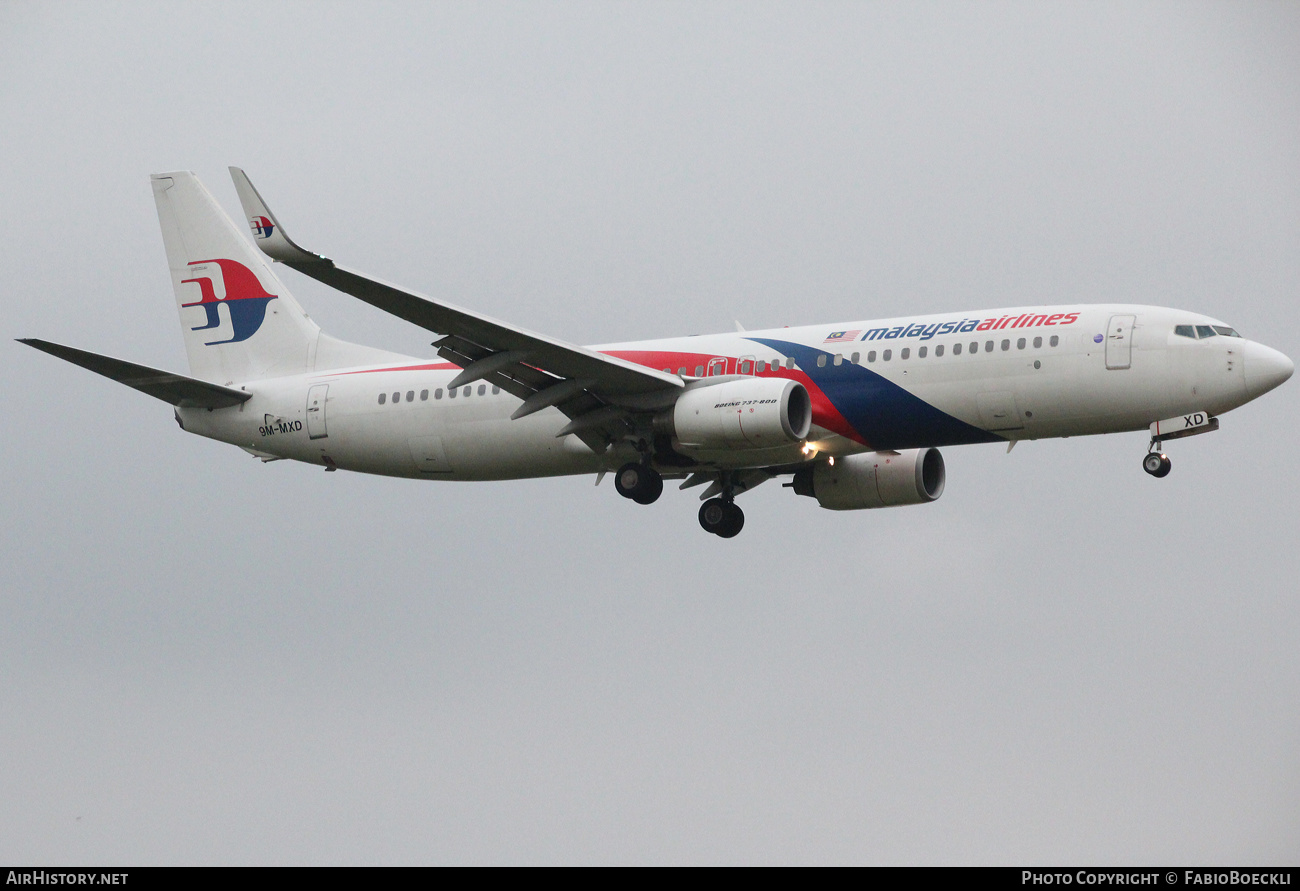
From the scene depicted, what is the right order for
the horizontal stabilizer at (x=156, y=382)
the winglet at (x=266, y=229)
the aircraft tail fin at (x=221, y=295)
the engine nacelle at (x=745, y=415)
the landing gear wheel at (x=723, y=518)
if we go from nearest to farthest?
the winglet at (x=266, y=229)
the engine nacelle at (x=745, y=415)
the horizontal stabilizer at (x=156, y=382)
the landing gear wheel at (x=723, y=518)
the aircraft tail fin at (x=221, y=295)

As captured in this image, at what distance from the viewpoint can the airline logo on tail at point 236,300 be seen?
48.0 metres

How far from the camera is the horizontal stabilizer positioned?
39.1 metres

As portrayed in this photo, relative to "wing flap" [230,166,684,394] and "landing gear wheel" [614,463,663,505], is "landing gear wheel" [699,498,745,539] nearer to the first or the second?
"landing gear wheel" [614,463,663,505]

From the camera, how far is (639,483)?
135 feet

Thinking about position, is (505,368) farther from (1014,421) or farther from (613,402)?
(1014,421)

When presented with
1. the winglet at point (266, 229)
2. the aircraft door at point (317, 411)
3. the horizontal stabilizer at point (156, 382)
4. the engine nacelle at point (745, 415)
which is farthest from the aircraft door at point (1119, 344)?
the horizontal stabilizer at point (156, 382)

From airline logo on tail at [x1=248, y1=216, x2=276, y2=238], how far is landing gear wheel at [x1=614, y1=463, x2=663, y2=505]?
11.2m

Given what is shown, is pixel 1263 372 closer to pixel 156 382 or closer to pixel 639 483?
pixel 639 483

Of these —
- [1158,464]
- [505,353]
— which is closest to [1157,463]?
[1158,464]

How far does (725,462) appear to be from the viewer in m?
41.0

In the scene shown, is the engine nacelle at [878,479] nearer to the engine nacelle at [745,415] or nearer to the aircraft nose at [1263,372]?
the engine nacelle at [745,415]

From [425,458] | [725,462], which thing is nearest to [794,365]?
[725,462]

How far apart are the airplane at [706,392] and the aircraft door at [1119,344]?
0.13ft

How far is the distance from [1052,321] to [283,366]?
2142 cm
